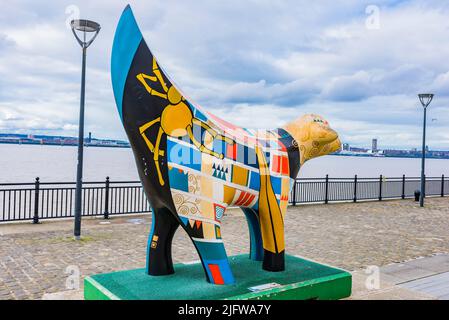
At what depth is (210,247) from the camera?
4.82 meters

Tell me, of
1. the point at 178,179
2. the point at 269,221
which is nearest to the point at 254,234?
the point at 269,221

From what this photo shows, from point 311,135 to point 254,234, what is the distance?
1.71 m

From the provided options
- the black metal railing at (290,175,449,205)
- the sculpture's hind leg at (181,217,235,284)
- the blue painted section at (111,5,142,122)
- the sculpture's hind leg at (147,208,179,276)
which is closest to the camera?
the blue painted section at (111,5,142,122)

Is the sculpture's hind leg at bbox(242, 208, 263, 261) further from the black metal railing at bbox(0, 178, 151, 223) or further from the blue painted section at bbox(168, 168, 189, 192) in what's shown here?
the black metal railing at bbox(0, 178, 151, 223)

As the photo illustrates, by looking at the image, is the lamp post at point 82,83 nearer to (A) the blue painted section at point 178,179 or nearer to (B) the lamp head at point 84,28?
(B) the lamp head at point 84,28

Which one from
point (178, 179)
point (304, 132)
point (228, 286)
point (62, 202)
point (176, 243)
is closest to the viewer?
point (178, 179)

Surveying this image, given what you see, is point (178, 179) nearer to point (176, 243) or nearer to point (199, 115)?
point (199, 115)

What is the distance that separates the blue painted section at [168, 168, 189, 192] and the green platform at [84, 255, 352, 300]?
126 centimetres

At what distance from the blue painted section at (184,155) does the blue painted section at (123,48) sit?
2.57 feet

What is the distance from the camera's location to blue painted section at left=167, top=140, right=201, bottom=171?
461cm

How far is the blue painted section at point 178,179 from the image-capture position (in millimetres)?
4625

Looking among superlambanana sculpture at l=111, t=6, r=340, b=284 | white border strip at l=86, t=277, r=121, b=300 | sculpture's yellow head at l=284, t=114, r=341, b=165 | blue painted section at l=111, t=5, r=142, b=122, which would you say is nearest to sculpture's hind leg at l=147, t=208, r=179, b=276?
superlambanana sculpture at l=111, t=6, r=340, b=284

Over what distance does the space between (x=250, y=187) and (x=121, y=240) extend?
5.57 meters
